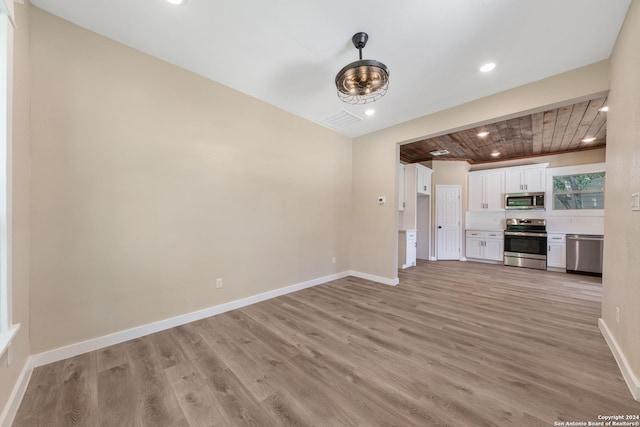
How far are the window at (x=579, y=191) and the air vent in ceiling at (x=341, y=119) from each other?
5.59 meters

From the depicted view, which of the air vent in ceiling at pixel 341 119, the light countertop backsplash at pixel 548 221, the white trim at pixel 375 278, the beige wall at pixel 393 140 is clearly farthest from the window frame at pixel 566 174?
the air vent in ceiling at pixel 341 119

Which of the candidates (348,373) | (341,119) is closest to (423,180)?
(341,119)

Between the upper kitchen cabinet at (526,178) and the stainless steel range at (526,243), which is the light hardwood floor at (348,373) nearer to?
the stainless steel range at (526,243)

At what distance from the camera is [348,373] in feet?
5.88

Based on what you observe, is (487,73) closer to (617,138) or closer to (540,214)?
(617,138)

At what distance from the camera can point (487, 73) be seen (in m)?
2.59

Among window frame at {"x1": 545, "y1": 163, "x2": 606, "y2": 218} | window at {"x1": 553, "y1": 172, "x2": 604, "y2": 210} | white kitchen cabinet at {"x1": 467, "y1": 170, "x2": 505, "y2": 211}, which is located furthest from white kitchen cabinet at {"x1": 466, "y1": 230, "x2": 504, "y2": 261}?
window at {"x1": 553, "y1": 172, "x2": 604, "y2": 210}

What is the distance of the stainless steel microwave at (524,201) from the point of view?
5668 mm

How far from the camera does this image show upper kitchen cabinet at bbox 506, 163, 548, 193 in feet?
18.8

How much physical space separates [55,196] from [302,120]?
10.1 ft

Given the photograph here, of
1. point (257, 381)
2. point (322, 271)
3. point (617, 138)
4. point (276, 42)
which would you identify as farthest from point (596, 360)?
point (276, 42)

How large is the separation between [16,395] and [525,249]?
26.9 ft

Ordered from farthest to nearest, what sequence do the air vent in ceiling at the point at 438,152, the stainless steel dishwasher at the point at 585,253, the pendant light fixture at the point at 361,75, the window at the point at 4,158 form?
1. the air vent in ceiling at the point at 438,152
2. the stainless steel dishwasher at the point at 585,253
3. the pendant light fixture at the point at 361,75
4. the window at the point at 4,158

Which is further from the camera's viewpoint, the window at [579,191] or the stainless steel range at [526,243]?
the stainless steel range at [526,243]
